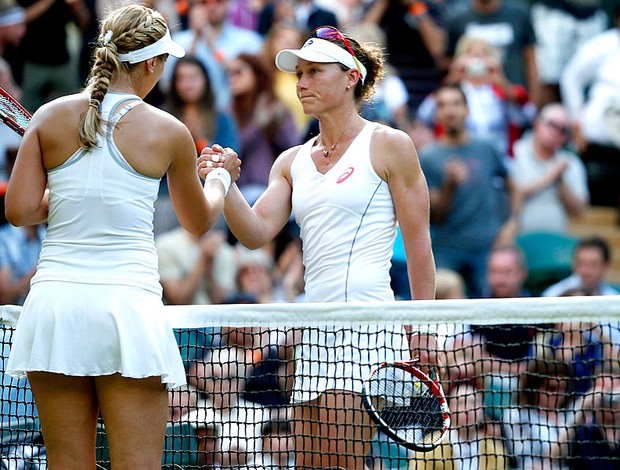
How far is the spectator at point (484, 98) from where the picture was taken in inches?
405

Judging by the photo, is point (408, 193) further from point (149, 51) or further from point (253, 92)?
point (253, 92)

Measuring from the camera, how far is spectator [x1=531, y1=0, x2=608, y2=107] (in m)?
11.9

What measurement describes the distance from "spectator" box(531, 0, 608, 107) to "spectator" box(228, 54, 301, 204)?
3315 mm

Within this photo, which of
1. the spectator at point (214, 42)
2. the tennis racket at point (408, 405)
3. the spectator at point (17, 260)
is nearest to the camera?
the tennis racket at point (408, 405)

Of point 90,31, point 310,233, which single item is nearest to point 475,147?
point 90,31

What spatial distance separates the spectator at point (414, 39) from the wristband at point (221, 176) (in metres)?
6.79

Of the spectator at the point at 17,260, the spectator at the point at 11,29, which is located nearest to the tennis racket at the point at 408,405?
the spectator at the point at 17,260

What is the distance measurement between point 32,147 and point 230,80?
6177 millimetres

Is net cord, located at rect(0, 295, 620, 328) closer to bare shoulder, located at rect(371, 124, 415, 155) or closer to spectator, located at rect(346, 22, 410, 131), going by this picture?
bare shoulder, located at rect(371, 124, 415, 155)

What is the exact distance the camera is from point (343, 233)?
4.59m

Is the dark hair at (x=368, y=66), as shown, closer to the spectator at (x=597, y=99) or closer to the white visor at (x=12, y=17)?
the white visor at (x=12, y=17)

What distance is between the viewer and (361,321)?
4.49 m

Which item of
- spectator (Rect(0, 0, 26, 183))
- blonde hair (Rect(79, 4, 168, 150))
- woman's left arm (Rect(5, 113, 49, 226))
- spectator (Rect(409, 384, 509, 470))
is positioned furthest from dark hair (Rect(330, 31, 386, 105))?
spectator (Rect(0, 0, 26, 183))

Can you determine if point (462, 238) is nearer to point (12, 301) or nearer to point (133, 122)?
point (12, 301)
